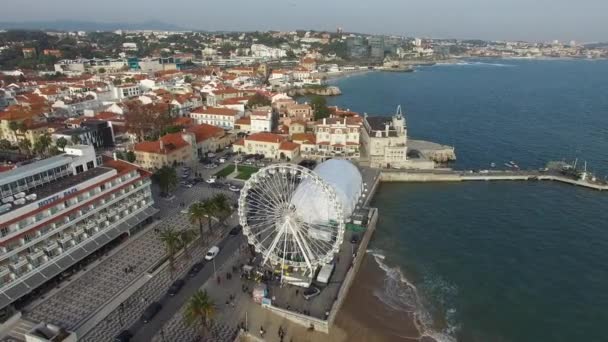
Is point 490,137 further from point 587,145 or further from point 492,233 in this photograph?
point 492,233

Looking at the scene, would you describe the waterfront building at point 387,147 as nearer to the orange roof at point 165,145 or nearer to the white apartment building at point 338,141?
the white apartment building at point 338,141

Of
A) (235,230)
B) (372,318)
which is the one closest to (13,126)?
(235,230)

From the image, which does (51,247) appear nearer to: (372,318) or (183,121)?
(372,318)

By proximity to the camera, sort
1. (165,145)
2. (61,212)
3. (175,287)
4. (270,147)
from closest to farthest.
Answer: (175,287), (61,212), (165,145), (270,147)

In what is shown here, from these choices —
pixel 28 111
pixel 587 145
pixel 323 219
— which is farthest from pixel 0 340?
pixel 587 145

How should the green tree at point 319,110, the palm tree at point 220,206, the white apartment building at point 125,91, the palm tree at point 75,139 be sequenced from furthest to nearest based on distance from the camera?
the white apartment building at point 125,91 < the green tree at point 319,110 < the palm tree at point 75,139 < the palm tree at point 220,206

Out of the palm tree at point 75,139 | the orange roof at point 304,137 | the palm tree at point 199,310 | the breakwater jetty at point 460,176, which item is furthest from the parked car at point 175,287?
the palm tree at point 75,139
